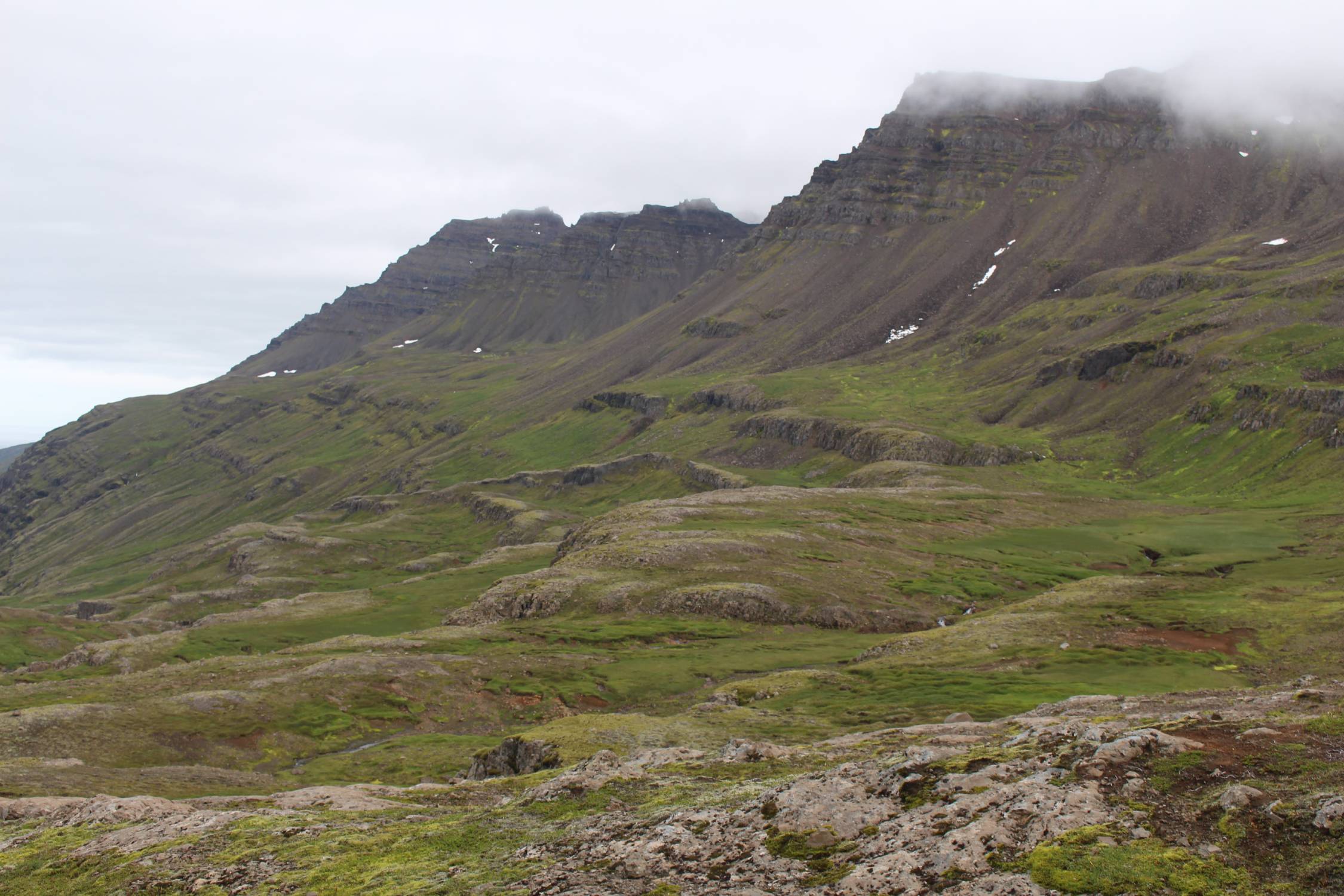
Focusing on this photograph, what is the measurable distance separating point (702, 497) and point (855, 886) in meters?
145

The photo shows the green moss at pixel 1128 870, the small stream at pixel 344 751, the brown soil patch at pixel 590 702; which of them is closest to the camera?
the green moss at pixel 1128 870

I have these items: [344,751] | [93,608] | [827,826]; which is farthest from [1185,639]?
[93,608]

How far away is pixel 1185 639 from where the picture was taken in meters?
75.3

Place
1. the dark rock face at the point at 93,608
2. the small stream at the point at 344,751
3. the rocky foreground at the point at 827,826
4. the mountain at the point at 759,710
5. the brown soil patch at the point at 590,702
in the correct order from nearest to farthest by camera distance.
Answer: the rocky foreground at the point at 827,826
the mountain at the point at 759,710
the small stream at the point at 344,751
the brown soil patch at the point at 590,702
the dark rock face at the point at 93,608

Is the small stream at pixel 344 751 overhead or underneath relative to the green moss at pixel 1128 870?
underneath

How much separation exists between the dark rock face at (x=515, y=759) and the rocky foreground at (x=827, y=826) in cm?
666

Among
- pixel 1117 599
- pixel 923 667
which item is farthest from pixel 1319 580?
pixel 923 667

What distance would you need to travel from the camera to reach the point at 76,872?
91.5 ft

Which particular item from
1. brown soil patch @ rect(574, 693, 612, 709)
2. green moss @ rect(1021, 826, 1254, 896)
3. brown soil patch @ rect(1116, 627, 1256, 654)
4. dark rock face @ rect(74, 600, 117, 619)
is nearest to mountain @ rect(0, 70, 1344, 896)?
green moss @ rect(1021, 826, 1254, 896)

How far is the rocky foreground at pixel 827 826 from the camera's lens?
64.2 ft

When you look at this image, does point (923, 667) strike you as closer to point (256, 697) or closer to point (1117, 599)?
point (1117, 599)

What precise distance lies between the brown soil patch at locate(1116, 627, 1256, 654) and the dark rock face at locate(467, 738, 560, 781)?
5205 cm

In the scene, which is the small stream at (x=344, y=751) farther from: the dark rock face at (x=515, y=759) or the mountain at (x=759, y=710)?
the dark rock face at (x=515, y=759)

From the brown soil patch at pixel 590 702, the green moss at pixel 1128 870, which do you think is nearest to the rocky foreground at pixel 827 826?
the green moss at pixel 1128 870
